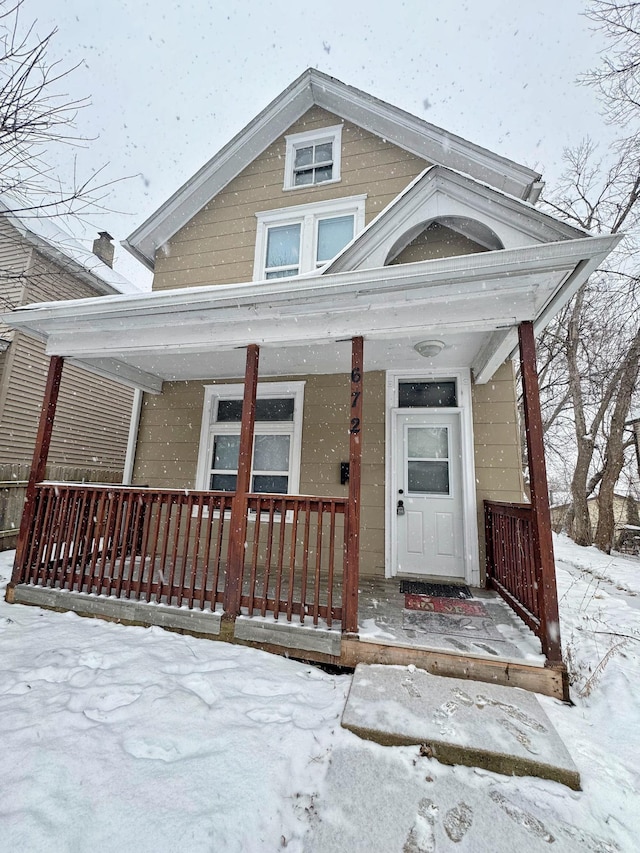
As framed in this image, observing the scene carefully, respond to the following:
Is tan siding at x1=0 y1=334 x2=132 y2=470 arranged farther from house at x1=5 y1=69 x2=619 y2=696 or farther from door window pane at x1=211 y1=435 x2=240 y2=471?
door window pane at x1=211 y1=435 x2=240 y2=471

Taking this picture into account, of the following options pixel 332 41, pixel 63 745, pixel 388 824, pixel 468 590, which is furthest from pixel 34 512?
pixel 332 41

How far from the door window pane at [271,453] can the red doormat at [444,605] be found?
2317 millimetres

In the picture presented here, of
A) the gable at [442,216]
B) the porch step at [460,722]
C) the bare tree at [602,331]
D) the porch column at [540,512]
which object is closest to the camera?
the porch step at [460,722]

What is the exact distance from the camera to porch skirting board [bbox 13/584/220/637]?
3299 millimetres

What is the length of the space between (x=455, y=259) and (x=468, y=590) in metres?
3.29

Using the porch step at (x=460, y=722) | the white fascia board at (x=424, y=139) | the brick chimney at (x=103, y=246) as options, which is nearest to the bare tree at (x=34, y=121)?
the white fascia board at (x=424, y=139)

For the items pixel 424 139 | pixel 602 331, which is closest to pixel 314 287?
pixel 424 139

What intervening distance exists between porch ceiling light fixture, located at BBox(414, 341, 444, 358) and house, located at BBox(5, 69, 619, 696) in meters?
0.04

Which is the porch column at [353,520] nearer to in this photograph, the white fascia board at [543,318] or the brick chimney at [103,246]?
the white fascia board at [543,318]

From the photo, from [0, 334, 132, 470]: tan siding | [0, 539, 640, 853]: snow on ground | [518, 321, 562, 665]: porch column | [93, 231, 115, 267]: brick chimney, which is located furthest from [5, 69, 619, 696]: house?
[93, 231, 115, 267]: brick chimney

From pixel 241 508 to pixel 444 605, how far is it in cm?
210

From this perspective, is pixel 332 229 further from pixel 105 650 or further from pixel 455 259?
pixel 105 650

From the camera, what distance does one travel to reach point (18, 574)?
3.96 metres

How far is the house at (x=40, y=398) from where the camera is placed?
659cm
